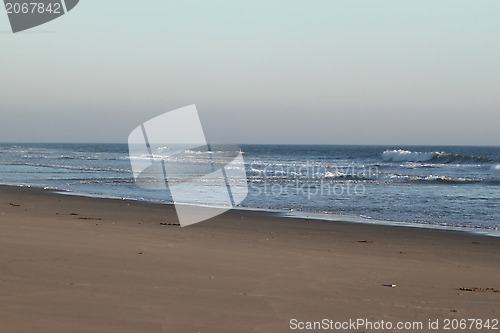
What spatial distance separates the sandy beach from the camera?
15.3 feet

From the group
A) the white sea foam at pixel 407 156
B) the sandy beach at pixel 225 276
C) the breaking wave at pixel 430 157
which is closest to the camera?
the sandy beach at pixel 225 276

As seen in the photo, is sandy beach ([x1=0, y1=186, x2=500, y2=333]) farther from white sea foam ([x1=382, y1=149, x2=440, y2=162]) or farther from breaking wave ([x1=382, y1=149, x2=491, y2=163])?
white sea foam ([x1=382, y1=149, x2=440, y2=162])

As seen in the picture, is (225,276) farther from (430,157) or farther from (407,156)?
(407,156)

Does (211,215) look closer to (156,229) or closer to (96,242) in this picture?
(156,229)

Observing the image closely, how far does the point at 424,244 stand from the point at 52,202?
31.1 ft

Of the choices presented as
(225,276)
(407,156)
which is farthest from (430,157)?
(225,276)

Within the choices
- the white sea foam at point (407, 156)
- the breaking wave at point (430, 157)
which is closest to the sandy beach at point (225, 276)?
the breaking wave at point (430, 157)

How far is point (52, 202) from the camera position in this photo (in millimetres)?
14828

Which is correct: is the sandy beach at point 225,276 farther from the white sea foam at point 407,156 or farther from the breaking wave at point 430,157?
the white sea foam at point 407,156

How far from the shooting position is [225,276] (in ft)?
20.3

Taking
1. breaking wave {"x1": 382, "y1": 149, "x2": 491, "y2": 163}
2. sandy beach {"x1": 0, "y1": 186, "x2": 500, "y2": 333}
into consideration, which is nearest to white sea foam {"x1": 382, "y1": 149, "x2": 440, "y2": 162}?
breaking wave {"x1": 382, "y1": 149, "x2": 491, "y2": 163}

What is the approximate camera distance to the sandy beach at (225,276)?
184 inches

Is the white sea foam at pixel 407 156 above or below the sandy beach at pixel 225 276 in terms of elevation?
below

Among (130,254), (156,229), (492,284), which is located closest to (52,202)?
(156,229)
